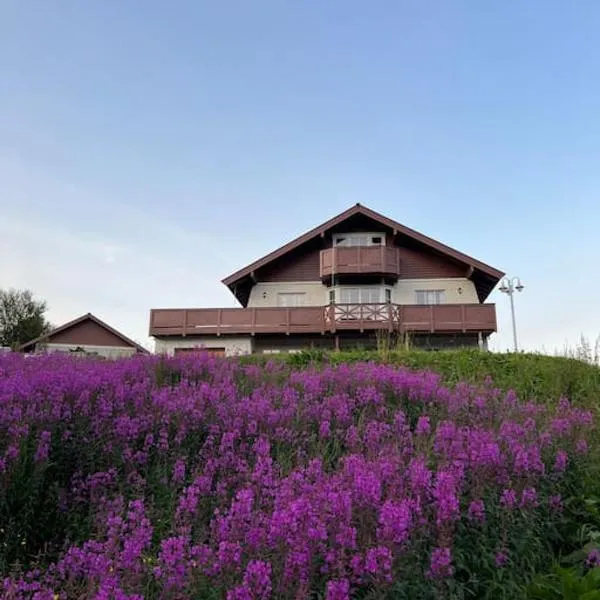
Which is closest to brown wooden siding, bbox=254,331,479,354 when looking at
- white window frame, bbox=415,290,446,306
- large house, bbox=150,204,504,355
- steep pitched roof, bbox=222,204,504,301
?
large house, bbox=150,204,504,355

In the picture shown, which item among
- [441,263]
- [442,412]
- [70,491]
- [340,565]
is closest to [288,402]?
[442,412]

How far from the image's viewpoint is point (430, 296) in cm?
2875

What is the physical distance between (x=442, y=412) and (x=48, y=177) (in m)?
13.0

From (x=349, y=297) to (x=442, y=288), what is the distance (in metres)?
4.72

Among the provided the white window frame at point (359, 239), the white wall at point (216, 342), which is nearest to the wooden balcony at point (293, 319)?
the white wall at point (216, 342)

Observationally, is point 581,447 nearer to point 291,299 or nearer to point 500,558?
point 500,558

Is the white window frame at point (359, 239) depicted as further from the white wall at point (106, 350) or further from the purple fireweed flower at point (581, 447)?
the purple fireweed flower at point (581, 447)

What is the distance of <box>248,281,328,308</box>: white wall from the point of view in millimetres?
29281

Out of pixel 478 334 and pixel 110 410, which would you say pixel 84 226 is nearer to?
pixel 110 410

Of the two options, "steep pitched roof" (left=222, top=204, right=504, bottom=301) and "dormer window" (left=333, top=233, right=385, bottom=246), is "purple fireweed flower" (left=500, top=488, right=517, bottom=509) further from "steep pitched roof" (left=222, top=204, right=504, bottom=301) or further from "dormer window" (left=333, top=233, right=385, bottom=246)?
"dormer window" (left=333, top=233, right=385, bottom=246)

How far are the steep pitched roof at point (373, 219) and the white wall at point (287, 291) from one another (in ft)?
4.54

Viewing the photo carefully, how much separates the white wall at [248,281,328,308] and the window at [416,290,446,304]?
473 cm

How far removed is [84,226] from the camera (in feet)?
55.3

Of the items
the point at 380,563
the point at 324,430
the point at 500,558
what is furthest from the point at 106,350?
the point at 380,563
